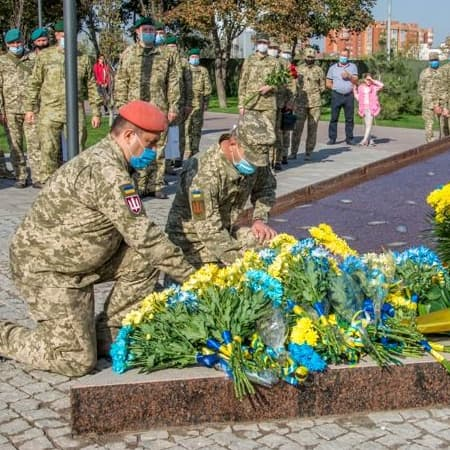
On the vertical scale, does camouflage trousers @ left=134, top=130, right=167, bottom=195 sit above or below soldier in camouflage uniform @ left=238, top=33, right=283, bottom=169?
below

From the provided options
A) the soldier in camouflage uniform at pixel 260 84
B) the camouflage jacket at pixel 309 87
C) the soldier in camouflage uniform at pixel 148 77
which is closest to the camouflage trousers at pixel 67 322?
the soldier in camouflage uniform at pixel 148 77

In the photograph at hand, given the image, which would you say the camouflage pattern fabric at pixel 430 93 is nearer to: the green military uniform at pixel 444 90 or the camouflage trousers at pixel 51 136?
the green military uniform at pixel 444 90

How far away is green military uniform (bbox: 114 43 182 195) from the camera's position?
32.8ft

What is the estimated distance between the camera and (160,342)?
12.9 feet

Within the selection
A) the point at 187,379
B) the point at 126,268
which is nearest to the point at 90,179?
the point at 126,268

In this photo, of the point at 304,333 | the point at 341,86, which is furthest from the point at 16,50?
the point at 304,333

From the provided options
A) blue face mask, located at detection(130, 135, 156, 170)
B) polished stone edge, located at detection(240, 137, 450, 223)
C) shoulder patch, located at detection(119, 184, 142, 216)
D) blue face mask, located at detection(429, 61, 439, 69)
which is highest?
blue face mask, located at detection(429, 61, 439, 69)

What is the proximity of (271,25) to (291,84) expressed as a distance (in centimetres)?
1765

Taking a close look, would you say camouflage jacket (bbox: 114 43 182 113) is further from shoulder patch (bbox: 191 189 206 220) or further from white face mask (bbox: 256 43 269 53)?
shoulder patch (bbox: 191 189 206 220)

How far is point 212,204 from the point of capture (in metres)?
5.05

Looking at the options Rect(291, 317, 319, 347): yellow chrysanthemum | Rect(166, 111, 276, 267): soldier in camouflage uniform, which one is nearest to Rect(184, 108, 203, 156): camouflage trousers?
Rect(166, 111, 276, 267): soldier in camouflage uniform

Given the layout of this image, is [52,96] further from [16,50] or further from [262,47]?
[262,47]

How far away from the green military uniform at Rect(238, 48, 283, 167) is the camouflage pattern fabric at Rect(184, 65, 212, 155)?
87 cm

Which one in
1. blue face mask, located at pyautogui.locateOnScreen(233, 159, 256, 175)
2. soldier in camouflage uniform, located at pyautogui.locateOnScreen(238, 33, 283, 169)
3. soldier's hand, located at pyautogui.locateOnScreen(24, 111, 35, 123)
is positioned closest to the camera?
blue face mask, located at pyautogui.locateOnScreen(233, 159, 256, 175)
